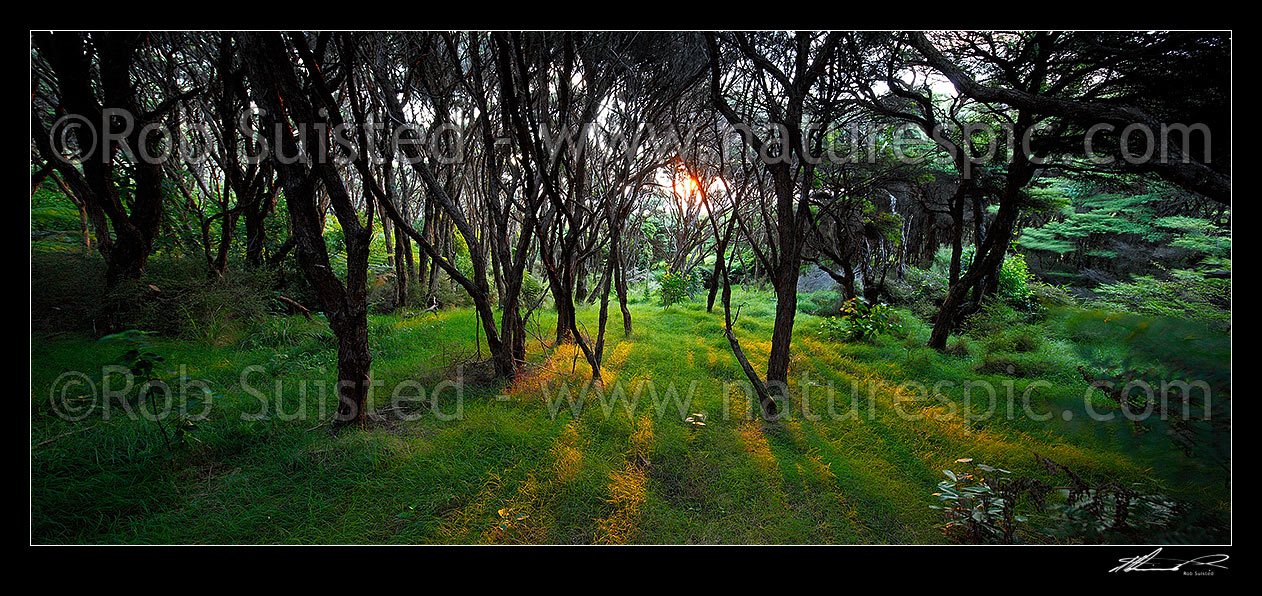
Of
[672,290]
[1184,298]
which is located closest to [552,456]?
[1184,298]

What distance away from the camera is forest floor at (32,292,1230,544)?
2094 mm

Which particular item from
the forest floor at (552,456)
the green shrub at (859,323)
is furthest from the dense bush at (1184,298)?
the green shrub at (859,323)

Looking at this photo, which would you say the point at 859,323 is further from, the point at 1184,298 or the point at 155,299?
the point at 155,299

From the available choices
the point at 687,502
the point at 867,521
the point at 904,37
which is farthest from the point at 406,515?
the point at 904,37

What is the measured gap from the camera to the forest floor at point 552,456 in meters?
2.09

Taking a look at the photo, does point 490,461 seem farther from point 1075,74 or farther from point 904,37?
point 1075,74

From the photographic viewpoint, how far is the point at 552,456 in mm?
2846

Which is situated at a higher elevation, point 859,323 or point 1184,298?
point 1184,298
